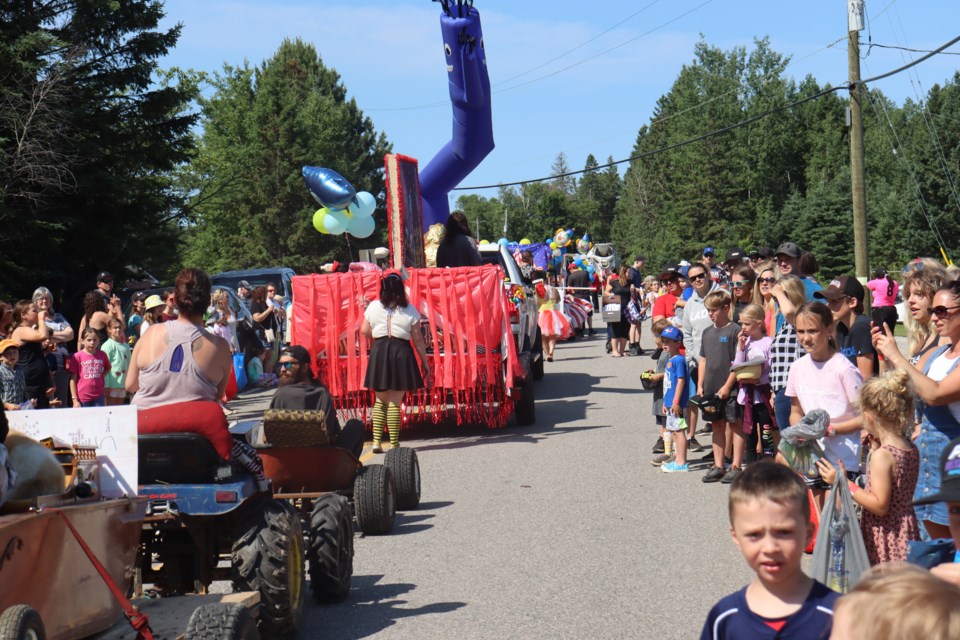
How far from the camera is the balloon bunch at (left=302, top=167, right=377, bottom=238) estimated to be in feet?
70.9

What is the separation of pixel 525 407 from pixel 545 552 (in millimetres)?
6552

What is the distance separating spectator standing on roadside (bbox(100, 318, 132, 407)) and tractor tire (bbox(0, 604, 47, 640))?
10.1m

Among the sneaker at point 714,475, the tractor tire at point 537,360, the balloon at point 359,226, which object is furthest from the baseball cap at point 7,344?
the balloon at point 359,226

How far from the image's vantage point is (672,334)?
452 inches

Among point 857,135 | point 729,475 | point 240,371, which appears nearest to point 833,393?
point 729,475

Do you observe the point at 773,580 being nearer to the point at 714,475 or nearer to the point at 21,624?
the point at 21,624

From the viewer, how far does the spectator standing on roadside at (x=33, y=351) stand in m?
12.2

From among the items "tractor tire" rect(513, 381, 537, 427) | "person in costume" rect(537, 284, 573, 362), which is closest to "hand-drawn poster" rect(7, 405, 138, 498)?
"tractor tire" rect(513, 381, 537, 427)

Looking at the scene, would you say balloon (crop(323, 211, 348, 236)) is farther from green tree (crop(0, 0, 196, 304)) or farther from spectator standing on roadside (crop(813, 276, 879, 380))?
spectator standing on roadside (crop(813, 276, 879, 380))

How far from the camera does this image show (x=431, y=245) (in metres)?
16.5

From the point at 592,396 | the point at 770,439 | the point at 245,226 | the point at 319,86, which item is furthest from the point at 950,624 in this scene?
the point at 319,86

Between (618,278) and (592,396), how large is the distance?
7.02 metres

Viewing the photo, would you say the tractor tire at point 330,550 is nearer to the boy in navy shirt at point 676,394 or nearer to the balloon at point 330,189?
the boy in navy shirt at point 676,394

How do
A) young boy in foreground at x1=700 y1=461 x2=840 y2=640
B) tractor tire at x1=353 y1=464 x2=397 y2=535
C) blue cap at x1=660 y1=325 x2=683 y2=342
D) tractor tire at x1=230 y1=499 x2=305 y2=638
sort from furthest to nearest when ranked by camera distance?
blue cap at x1=660 y1=325 x2=683 y2=342, tractor tire at x1=353 y1=464 x2=397 y2=535, tractor tire at x1=230 y1=499 x2=305 y2=638, young boy in foreground at x1=700 y1=461 x2=840 y2=640
